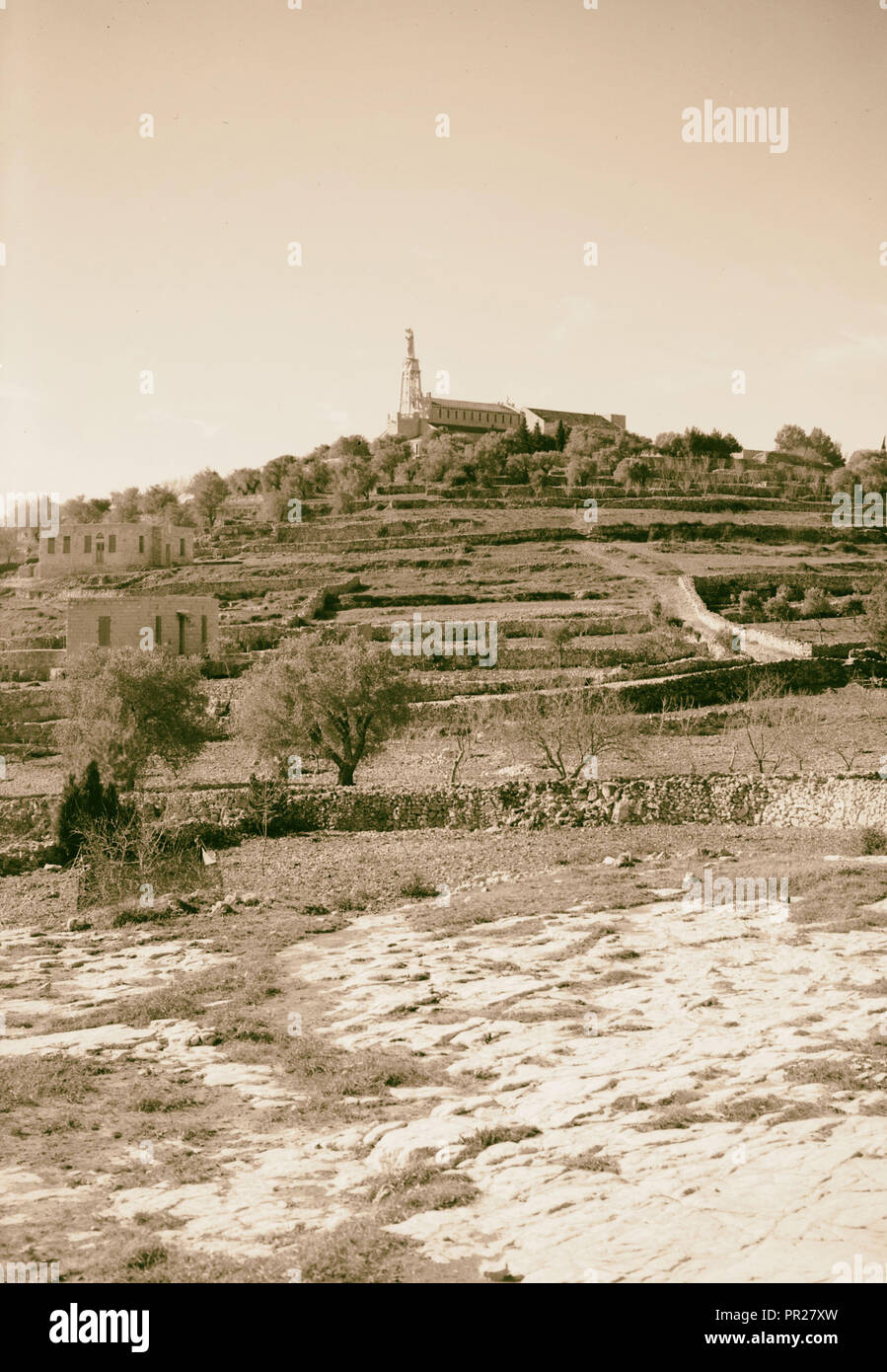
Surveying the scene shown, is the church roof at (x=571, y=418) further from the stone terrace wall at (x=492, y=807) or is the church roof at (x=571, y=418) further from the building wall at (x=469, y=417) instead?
the stone terrace wall at (x=492, y=807)

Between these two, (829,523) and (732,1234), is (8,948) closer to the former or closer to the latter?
(732,1234)

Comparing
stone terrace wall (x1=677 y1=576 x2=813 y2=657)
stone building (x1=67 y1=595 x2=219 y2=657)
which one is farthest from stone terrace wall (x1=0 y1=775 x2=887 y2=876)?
stone building (x1=67 y1=595 x2=219 y2=657)

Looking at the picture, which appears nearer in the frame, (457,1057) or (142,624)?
(457,1057)

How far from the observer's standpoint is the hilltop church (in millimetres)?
122938

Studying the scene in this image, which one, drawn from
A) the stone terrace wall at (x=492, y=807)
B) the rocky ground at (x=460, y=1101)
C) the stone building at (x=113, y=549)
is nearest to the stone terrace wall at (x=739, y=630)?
the stone terrace wall at (x=492, y=807)

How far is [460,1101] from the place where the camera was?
8594 mm

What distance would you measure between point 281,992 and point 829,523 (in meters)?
80.7

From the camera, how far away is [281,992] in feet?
39.8

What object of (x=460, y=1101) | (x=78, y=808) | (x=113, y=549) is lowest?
(x=460, y=1101)

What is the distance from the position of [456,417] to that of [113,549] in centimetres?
6057

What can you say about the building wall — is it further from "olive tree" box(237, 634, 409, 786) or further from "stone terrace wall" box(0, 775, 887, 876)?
"stone terrace wall" box(0, 775, 887, 876)

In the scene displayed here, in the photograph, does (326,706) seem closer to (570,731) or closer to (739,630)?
(570,731)

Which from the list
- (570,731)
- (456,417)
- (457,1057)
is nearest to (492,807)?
(570,731)
